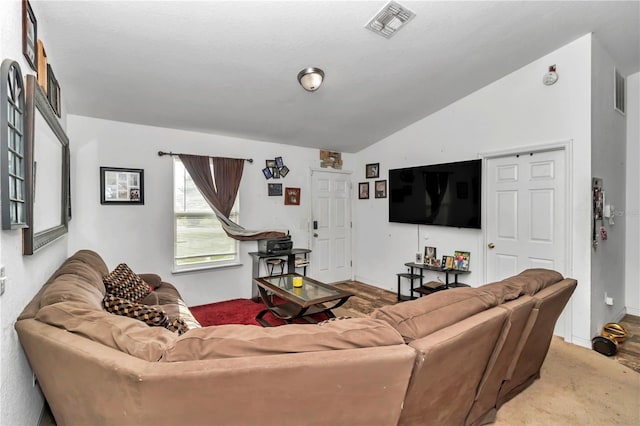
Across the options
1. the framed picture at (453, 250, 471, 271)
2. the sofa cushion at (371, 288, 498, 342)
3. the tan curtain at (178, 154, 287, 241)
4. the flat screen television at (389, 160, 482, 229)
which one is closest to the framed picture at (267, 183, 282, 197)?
the tan curtain at (178, 154, 287, 241)

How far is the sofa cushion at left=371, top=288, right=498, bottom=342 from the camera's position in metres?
1.27

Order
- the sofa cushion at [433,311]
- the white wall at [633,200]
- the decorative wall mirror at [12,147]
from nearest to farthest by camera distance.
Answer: the decorative wall mirror at [12,147] < the sofa cushion at [433,311] < the white wall at [633,200]

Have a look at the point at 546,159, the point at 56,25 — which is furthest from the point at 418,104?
the point at 56,25

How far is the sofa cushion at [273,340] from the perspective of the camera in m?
1.00

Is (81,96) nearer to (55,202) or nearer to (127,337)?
(55,202)

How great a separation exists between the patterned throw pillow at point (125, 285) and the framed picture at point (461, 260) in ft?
11.6

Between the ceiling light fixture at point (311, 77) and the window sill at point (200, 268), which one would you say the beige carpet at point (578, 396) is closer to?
the ceiling light fixture at point (311, 77)

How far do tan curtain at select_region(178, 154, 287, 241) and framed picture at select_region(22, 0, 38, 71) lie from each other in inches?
86.7

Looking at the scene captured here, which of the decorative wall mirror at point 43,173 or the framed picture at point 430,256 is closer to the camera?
the decorative wall mirror at point 43,173

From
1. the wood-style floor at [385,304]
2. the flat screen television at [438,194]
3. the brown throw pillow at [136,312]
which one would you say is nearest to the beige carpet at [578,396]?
the wood-style floor at [385,304]

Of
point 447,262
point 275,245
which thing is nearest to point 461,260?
point 447,262

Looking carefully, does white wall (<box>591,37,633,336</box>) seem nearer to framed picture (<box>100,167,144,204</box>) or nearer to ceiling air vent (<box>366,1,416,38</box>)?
ceiling air vent (<box>366,1,416,38</box>)

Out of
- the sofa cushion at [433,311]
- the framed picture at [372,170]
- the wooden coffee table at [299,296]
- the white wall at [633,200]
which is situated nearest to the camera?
the sofa cushion at [433,311]

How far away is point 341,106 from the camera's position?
369 cm
